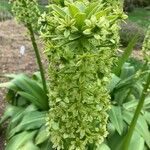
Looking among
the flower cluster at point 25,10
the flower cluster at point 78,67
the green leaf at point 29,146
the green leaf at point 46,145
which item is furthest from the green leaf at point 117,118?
the flower cluster at point 78,67

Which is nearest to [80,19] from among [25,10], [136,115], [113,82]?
[136,115]

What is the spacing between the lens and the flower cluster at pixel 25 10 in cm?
551

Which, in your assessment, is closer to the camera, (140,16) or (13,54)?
(13,54)

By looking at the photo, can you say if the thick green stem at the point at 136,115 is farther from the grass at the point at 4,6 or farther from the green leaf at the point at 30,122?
the grass at the point at 4,6

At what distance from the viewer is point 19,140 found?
5938mm

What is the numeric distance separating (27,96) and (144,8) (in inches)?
643

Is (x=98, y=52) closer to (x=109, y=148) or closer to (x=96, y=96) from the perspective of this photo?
(x=96, y=96)

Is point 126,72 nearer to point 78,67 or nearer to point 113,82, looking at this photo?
point 113,82

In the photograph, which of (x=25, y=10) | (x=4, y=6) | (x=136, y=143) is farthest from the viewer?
(x=4, y=6)

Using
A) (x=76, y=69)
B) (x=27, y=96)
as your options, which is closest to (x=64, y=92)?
(x=76, y=69)

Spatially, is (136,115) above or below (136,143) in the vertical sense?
above

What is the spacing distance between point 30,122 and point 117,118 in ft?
3.36

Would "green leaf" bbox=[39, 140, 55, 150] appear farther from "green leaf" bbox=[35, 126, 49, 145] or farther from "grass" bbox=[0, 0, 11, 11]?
"grass" bbox=[0, 0, 11, 11]

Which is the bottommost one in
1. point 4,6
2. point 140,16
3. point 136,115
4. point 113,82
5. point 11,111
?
point 140,16
